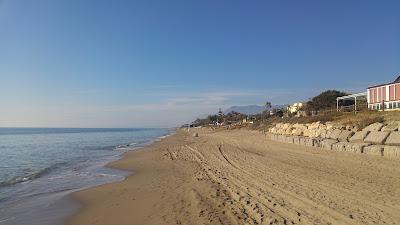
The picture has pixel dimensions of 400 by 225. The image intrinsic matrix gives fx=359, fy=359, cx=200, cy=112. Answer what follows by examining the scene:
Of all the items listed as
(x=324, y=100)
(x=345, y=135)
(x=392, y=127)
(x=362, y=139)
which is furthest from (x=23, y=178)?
(x=324, y=100)

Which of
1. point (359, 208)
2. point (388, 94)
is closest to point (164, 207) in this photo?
point (359, 208)

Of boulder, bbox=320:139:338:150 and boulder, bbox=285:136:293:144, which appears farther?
boulder, bbox=285:136:293:144

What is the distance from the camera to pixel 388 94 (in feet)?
102

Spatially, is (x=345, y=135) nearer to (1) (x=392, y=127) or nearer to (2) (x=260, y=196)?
(1) (x=392, y=127)

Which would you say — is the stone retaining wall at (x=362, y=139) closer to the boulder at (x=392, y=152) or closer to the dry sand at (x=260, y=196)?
the boulder at (x=392, y=152)

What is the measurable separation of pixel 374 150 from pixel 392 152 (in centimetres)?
105

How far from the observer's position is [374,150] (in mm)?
16000

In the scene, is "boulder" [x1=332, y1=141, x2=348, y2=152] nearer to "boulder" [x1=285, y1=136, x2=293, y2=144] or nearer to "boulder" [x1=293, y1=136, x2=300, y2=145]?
"boulder" [x1=293, y1=136, x2=300, y2=145]

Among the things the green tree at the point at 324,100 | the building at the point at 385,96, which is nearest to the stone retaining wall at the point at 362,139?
the building at the point at 385,96

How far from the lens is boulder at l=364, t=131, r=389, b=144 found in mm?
17547

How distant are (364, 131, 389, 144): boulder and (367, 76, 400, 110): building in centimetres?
1192

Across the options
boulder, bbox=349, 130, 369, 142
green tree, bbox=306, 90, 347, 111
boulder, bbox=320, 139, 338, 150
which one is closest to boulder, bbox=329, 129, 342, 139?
boulder, bbox=320, 139, 338, 150

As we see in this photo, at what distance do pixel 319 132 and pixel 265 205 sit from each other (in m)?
18.4

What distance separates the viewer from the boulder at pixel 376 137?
17547 millimetres
